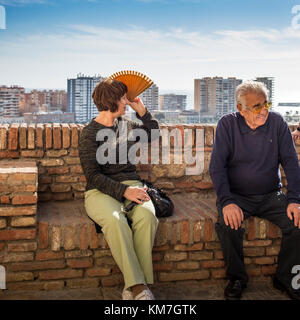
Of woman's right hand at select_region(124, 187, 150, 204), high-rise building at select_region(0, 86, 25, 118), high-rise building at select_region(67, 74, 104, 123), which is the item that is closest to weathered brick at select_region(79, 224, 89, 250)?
woman's right hand at select_region(124, 187, 150, 204)

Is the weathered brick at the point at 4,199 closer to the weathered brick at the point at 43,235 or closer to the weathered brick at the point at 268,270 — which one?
the weathered brick at the point at 43,235

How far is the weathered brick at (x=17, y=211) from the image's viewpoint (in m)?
2.68

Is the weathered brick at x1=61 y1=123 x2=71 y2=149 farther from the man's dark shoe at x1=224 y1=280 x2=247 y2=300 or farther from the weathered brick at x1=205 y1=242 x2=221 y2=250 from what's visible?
the man's dark shoe at x1=224 y1=280 x2=247 y2=300

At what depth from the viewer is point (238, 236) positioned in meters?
2.69

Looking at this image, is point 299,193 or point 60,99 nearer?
point 299,193

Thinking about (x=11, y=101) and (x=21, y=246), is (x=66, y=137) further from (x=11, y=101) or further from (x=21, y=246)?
(x=11, y=101)

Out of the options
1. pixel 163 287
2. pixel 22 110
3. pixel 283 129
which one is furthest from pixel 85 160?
pixel 22 110

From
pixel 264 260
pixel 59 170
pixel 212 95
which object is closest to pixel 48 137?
pixel 59 170

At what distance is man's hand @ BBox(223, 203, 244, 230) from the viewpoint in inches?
104

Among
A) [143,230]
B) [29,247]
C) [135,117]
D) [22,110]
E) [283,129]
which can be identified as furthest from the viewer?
[22,110]

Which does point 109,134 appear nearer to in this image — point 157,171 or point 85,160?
point 85,160

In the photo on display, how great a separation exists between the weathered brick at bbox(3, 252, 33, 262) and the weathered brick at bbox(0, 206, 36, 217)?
0.26m

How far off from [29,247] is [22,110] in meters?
46.3

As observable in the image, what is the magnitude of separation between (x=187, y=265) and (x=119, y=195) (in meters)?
0.74
